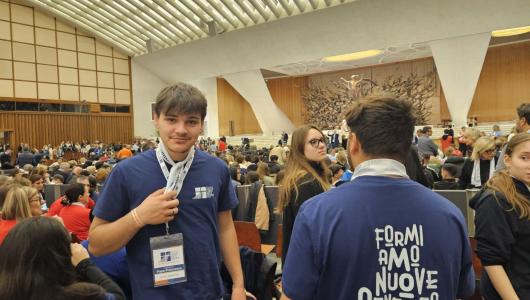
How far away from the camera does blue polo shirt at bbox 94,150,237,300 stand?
1.53 meters

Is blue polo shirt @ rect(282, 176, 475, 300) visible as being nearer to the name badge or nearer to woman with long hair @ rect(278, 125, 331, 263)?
the name badge

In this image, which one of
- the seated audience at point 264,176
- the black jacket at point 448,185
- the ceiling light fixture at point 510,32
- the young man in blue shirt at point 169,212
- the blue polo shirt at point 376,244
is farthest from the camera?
the ceiling light fixture at point 510,32

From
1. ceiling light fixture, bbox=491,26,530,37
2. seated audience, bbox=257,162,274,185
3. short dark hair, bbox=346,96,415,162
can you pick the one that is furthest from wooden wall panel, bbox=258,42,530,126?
short dark hair, bbox=346,96,415,162

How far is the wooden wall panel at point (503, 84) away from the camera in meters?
23.3

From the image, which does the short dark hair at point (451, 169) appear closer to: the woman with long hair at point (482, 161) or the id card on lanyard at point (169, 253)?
the woman with long hair at point (482, 161)

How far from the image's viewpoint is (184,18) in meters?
22.2

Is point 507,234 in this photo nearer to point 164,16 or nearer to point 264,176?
point 264,176

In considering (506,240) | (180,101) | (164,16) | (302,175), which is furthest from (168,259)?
(164,16)

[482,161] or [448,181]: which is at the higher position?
[482,161]

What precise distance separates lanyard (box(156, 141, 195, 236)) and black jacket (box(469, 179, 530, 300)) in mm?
1317

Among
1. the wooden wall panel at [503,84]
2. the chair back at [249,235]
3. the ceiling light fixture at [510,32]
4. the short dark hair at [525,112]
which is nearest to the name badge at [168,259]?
the chair back at [249,235]

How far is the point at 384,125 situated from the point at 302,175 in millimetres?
1290

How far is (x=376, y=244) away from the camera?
1.13 m

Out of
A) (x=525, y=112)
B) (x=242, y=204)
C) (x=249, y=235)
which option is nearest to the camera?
(x=525, y=112)
